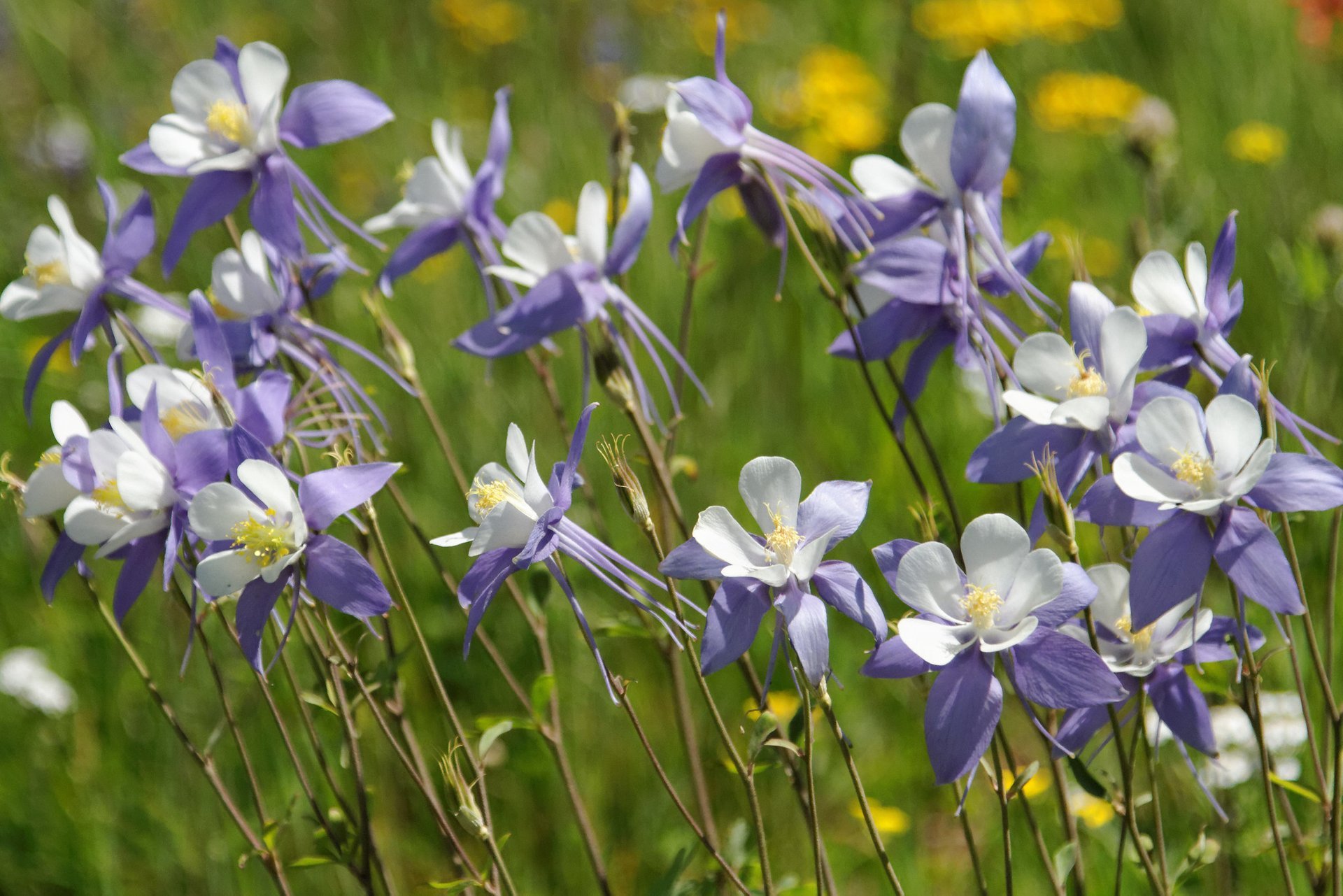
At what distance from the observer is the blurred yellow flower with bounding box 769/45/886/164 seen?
3835 millimetres

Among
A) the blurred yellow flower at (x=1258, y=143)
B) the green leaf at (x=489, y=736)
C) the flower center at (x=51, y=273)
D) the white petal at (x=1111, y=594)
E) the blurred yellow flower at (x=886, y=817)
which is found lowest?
the blurred yellow flower at (x=886, y=817)

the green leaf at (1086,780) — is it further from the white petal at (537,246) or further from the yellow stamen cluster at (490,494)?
the white petal at (537,246)

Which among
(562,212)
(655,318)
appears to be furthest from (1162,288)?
(562,212)

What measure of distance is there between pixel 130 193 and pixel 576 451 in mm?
4020

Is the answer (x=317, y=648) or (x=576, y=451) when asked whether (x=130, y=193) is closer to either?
(x=317, y=648)

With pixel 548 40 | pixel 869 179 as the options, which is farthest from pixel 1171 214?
pixel 548 40

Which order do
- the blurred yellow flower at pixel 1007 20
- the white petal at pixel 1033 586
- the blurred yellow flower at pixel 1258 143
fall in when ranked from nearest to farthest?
the white petal at pixel 1033 586, the blurred yellow flower at pixel 1258 143, the blurred yellow flower at pixel 1007 20

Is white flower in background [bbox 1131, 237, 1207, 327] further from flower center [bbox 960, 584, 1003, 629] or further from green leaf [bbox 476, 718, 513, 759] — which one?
green leaf [bbox 476, 718, 513, 759]

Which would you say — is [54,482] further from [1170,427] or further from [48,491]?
[1170,427]

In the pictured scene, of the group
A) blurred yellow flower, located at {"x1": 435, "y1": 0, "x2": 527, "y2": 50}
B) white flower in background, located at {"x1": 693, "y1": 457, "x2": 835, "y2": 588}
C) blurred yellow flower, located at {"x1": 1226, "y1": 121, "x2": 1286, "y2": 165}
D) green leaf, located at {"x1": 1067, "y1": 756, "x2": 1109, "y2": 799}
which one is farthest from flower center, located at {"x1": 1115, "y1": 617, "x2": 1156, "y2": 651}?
blurred yellow flower, located at {"x1": 435, "y1": 0, "x2": 527, "y2": 50}

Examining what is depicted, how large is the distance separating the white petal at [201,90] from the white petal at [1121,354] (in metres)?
1.26

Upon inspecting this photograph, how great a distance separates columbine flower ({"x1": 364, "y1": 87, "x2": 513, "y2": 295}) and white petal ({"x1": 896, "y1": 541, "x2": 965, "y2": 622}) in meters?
0.93

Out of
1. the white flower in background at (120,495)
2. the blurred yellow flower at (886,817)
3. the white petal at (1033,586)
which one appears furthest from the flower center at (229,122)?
the blurred yellow flower at (886,817)

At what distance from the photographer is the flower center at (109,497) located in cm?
131
